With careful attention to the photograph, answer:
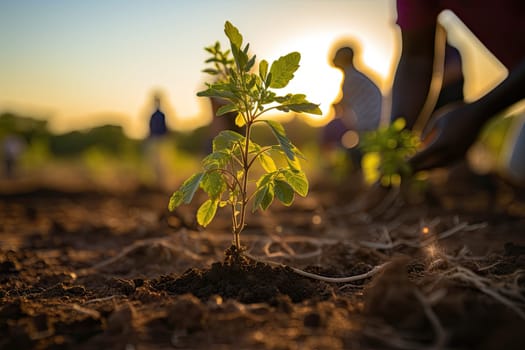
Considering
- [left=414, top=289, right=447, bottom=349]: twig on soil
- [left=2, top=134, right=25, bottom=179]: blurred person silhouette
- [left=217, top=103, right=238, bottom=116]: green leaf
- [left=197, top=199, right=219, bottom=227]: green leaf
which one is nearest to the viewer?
[left=414, top=289, right=447, bottom=349]: twig on soil

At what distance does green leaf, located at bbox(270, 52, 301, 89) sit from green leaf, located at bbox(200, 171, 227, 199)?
399mm

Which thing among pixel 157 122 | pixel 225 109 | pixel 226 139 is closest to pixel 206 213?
pixel 226 139

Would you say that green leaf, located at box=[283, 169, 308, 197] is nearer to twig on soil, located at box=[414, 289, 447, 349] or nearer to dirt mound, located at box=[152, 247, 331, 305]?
dirt mound, located at box=[152, 247, 331, 305]

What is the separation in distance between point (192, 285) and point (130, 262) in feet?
3.46

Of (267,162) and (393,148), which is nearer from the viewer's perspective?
(267,162)

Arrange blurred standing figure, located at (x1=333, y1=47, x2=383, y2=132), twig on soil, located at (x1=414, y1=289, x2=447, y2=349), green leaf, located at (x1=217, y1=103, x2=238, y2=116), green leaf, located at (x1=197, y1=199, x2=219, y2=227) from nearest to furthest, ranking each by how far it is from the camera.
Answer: twig on soil, located at (x1=414, y1=289, x2=447, y2=349) < green leaf, located at (x1=217, y1=103, x2=238, y2=116) < green leaf, located at (x1=197, y1=199, x2=219, y2=227) < blurred standing figure, located at (x1=333, y1=47, x2=383, y2=132)

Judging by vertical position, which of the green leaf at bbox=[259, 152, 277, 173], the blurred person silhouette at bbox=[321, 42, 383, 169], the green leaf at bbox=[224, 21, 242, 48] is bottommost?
the green leaf at bbox=[259, 152, 277, 173]

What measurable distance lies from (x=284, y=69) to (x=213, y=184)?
496 millimetres

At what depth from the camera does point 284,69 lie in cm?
175

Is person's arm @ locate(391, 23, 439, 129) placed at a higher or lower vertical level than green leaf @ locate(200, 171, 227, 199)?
higher

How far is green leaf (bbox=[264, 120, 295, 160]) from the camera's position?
1.56 metres

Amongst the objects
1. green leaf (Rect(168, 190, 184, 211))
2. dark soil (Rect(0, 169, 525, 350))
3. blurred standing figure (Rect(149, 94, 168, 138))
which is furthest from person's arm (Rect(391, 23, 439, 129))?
blurred standing figure (Rect(149, 94, 168, 138))

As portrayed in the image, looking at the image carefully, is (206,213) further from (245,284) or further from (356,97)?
(356,97)

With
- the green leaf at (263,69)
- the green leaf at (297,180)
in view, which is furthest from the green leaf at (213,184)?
the green leaf at (263,69)
